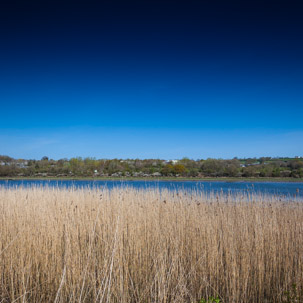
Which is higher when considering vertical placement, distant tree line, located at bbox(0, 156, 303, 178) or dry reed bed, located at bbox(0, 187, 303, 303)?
distant tree line, located at bbox(0, 156, 303, 178)

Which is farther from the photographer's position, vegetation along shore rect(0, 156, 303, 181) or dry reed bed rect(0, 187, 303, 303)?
vegetation along shore rect(0, 156, 303, 181)

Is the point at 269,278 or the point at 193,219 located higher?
the point at 193,219

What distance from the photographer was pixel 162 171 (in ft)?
118

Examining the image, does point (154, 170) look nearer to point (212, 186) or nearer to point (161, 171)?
point (161, 171)

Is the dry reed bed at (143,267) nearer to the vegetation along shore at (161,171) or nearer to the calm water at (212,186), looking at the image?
the calm water at (212,186)

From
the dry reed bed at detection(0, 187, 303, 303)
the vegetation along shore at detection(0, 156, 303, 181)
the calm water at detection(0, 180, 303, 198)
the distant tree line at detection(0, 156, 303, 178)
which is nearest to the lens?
the dry reed bed at detection(0, 187, 303, 303)

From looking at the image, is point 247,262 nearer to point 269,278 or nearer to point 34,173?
point 269,278

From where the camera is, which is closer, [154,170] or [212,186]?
[212,186]

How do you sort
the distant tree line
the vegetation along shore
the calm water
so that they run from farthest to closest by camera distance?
the distant tree line → the vegetation along shore → the calm water

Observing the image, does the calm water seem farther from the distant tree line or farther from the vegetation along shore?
the distant tree line

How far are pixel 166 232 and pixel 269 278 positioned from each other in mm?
1521

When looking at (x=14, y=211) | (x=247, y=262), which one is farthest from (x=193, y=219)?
(x=14, y=211)

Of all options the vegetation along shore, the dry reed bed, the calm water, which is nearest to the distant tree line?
the vegetation along shore

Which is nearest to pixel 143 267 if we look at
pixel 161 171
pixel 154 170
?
pixel 161 171
